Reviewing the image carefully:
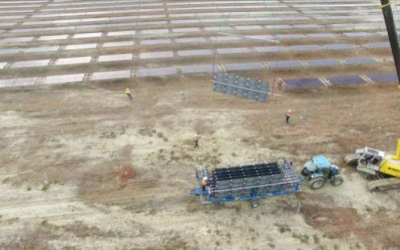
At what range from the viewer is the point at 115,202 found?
54.3ft

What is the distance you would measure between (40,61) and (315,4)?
158 ft

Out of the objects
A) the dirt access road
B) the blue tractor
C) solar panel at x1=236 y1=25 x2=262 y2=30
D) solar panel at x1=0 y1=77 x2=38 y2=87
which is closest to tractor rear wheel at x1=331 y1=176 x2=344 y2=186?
the blue tractor

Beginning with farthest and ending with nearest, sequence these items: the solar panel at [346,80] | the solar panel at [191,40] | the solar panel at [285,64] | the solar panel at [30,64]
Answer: the solar panel at [191,40]
the solar panel at [30,64]
the solar panel at [285,64]
the solar panel at [346,80]

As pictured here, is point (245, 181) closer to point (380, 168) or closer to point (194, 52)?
point (380, 168)

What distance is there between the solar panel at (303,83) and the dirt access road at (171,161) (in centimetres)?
159

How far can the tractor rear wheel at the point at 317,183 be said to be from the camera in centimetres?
1695

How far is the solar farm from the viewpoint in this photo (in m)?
15.2

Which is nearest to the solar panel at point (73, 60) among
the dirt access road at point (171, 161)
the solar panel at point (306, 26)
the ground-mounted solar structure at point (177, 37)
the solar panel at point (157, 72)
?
the ground-mounted solar structure at point (177, 37)

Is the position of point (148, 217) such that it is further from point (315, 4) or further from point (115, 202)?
point (315, 4)

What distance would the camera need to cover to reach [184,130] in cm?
2239

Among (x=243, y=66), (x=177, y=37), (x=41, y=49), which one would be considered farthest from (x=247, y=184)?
(x=41, y=49)

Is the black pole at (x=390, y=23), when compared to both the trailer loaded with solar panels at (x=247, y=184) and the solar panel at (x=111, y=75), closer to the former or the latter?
the trailer loaded with solar panels at (x=247, y=184)

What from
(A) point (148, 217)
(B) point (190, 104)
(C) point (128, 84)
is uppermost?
(C) point (128, 84)

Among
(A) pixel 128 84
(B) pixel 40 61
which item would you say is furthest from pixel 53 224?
(B) pixel 40 61
